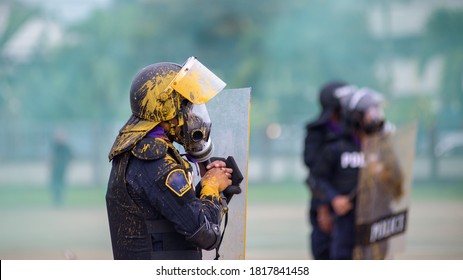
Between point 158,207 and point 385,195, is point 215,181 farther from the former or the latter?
point 385,195

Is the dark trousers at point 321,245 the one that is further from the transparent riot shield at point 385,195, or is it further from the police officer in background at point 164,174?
the police officer in background at point 164,174

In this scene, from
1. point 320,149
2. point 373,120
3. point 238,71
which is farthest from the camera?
point 238,71

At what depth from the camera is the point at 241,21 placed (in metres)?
22.7

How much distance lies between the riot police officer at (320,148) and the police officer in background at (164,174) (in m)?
3.61

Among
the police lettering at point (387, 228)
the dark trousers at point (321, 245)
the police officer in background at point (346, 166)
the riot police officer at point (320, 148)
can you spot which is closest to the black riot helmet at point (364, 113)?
the police officer in background at point (346, 166)

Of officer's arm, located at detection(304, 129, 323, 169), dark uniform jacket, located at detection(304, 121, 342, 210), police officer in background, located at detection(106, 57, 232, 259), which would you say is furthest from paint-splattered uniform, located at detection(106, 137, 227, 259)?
officer's arm, located at detection(304, 129, 323, 169)

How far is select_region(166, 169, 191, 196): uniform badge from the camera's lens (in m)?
4.16

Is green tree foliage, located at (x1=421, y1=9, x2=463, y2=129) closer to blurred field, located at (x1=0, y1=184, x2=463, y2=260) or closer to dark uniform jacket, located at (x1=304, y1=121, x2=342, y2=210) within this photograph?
blurred field, located at (x1=0, y1=184, x2=463, y2=260)

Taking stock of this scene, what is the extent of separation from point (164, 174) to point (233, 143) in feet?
1.57

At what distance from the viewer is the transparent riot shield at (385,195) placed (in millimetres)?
6703

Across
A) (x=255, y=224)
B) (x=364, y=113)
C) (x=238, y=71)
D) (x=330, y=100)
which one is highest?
(x=238, y=71)

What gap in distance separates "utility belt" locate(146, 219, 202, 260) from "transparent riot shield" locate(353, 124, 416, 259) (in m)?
2.53

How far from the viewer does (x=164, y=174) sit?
4176mm

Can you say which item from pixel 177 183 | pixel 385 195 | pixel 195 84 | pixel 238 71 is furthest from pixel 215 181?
pixel 238 71
